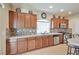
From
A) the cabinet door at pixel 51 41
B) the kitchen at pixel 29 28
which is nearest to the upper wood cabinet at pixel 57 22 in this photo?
the kitchen at pixel 29 28

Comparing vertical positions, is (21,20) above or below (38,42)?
above

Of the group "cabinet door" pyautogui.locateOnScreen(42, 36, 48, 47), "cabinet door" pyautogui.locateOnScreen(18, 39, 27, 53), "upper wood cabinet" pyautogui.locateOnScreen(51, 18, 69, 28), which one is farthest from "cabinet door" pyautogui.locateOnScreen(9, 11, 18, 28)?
"upper wood cabinet" pyautogui.locateOnScreen(51, 18, 69, 28)

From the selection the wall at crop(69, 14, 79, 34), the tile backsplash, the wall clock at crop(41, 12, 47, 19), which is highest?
the wall clock at crop(41, 12, 47, 19)

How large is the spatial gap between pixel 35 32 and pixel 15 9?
184 cm

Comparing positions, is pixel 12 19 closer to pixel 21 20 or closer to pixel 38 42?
pixel 21 20

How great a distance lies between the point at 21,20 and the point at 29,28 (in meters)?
0.78

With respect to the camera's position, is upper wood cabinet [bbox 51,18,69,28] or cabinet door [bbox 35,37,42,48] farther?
upper wood cabinet [bbox 51,18,69,28]

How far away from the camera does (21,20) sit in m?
6.27

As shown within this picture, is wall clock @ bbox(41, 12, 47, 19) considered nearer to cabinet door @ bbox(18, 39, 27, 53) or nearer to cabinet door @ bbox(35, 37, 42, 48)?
cabinet door @ bbox(35, 37, 42, 48)

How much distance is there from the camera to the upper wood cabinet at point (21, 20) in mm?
5949

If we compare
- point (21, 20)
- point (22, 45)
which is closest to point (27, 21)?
point (21, 20)

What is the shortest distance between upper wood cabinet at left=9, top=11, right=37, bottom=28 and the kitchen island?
56cm

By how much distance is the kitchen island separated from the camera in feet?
17.5
